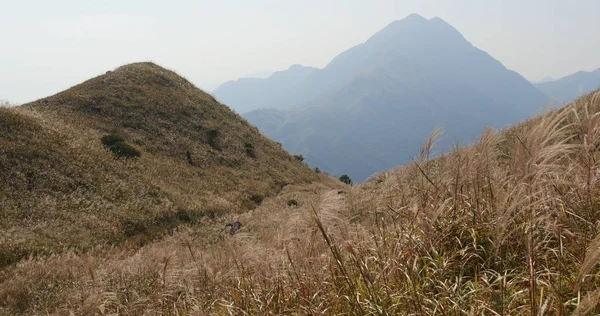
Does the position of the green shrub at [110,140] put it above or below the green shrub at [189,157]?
above

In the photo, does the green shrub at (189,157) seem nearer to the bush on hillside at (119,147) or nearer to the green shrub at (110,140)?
the bush on hillside at (119,147)

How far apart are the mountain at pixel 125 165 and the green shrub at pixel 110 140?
0.28m

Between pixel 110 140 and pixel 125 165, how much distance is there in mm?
4635

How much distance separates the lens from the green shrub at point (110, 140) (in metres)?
31.7

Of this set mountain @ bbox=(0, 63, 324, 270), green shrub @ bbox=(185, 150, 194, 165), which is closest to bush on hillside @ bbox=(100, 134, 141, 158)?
mountain @ bbox=(0, 63, 324, 270)

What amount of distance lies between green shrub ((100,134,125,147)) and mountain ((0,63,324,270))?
277 mm

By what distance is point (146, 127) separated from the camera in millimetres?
38781

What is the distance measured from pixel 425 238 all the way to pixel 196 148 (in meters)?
38.1

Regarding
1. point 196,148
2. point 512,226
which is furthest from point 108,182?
point 512,226

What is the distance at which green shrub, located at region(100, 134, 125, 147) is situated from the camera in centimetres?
3167

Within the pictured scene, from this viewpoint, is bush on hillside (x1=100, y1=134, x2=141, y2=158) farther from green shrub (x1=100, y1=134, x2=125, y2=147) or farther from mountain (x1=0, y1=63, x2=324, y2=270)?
mountain (x1=0, y1=63, x2=324, y2=270)

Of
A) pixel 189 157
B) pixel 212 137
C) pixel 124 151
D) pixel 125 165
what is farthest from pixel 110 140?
pixel 212 137

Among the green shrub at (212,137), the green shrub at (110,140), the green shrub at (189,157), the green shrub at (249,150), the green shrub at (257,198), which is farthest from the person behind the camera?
the green shrub at (249,150)

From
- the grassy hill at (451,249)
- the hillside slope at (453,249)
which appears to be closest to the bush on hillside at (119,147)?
the hillside slope at (453,249)
